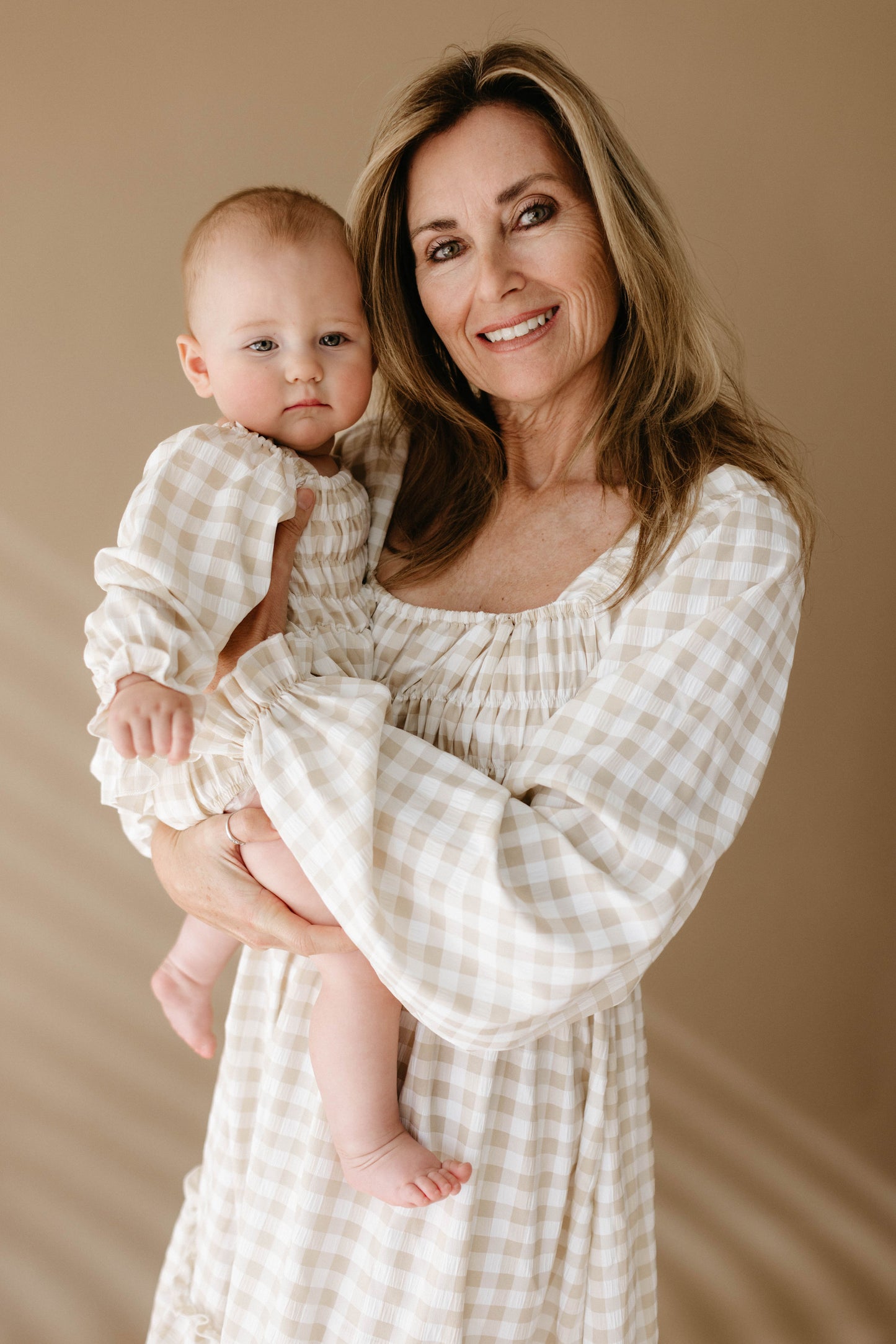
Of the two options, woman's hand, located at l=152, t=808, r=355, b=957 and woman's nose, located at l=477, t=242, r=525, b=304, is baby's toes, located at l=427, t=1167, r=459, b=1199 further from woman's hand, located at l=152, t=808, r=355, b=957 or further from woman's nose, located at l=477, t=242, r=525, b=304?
woman's nose, located at l=477, t=242, r=525, b=304

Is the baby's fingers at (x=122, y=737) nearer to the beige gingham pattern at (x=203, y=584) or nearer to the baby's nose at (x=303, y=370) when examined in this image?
the beige gingham pattern at (x=203, y=584)

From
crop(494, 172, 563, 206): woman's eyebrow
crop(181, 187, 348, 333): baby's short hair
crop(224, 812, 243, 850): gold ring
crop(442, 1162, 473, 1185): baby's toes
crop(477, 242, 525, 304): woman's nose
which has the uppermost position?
crop(181, 187, 348, 333): baby's short hair

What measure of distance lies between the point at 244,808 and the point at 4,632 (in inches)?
45.9

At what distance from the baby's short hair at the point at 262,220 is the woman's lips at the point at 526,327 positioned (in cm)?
24

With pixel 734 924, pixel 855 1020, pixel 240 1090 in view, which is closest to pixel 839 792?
pixel 734 924

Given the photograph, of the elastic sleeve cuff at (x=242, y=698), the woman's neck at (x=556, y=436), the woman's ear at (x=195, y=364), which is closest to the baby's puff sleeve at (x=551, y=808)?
the elastic sleeve cuff at (x=242, y=698)

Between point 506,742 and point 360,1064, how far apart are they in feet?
1.22

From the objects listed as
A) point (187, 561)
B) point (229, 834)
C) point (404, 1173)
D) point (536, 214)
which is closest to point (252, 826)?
point (229, 834)

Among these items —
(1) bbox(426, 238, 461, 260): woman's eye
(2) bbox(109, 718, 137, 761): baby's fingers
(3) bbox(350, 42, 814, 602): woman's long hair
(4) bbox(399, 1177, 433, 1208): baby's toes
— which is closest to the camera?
(2) bbox(109, 718, 137, 761): baby's fingers

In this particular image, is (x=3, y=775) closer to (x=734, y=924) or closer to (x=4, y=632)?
(x=4, y=632)

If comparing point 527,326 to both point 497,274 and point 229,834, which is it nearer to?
point 497,274

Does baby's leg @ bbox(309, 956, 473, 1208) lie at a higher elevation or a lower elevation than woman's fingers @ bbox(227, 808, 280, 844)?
lower

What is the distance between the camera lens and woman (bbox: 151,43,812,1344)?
Answer: 1011 mm

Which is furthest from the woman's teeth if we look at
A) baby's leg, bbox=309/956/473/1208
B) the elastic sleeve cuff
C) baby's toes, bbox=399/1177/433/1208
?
baby's toes, bbox=399/1177/433/1208
